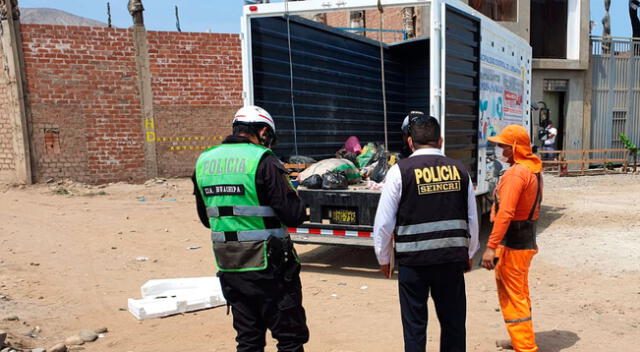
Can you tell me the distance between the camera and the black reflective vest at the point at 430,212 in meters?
2.89

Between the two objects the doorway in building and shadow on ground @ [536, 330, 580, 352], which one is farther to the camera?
the doorway in building

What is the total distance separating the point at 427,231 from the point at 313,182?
2.96m

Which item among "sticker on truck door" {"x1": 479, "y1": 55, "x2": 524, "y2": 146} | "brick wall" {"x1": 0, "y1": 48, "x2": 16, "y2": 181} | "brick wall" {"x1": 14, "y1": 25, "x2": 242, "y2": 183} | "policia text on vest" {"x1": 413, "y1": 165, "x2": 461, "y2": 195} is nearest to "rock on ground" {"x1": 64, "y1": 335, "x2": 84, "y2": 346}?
"policia text on vest" {"x1": 413, "y1": 165, "x2": 461, "y2": 195}

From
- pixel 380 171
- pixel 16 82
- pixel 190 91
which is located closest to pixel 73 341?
pixel 380 171

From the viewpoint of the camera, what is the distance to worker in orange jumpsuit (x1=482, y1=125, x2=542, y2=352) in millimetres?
3553

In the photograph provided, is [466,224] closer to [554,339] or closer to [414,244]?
[414,244]

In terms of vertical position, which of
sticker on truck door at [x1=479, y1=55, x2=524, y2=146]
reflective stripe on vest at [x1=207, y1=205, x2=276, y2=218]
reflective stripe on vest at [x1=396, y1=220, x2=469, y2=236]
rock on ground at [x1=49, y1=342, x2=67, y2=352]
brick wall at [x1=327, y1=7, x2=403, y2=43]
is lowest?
rock on ground at [x1=49, y1=342, x2=67, y2=352]

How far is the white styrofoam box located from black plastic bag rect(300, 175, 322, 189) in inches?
56.3

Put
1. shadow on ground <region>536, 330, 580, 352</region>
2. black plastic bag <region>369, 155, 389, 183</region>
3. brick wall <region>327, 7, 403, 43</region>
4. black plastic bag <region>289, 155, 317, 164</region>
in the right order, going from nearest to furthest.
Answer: shadow on ground <region>536, 330, 580, 352</region> < black plastic bag <region>369, 155, 389, 183</region> < black plastic bag <region>289, 155, 317, 164</region> < brick wall <region>327, 7, 403, 43</region>

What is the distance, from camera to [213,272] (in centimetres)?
604

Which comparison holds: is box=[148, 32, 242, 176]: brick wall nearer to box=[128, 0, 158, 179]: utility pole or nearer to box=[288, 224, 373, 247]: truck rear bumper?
box=[128, 0, 158, 179]: utility pole

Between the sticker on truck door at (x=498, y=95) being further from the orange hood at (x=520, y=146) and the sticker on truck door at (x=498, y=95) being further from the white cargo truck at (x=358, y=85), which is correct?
the orange hood at (x=520, y=146)

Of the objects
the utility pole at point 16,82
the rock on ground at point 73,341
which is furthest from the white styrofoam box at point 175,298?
the utility pole at point 16,82

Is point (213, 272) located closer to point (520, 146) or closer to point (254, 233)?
point (254, 233)
